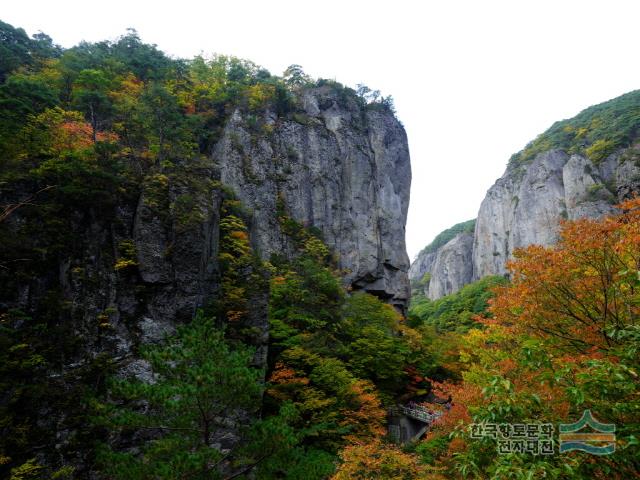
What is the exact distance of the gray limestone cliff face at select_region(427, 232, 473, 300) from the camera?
62250 mm

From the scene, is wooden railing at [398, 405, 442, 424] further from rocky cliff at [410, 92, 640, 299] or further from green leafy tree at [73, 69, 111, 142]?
green leafy tree at [73, 69, 111, 142]

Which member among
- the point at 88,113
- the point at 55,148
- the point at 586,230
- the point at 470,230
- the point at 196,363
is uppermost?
the point at 470,230

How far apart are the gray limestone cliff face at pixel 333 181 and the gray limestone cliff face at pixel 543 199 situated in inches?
424

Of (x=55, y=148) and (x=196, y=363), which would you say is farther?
(x=55, y=148)

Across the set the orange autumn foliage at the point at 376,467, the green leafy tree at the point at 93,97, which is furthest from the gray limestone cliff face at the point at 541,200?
the green leafy tree at the point at 93,97

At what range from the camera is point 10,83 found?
1473 centimetres

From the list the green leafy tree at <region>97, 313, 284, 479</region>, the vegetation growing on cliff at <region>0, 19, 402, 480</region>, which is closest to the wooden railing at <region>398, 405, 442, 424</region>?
the vegetation growing on cliff at <region>0, 19, 402, 480</region>

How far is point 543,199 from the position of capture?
140ft

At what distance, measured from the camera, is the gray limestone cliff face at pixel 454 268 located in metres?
62.2

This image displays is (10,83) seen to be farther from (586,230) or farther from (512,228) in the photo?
(512,228)

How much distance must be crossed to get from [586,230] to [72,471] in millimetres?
13559

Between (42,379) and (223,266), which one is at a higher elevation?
(223,266)

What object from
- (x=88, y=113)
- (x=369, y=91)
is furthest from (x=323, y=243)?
(x=369, y=91)

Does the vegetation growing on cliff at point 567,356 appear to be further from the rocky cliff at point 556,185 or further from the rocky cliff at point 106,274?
the rocky cliff at point 556,185
